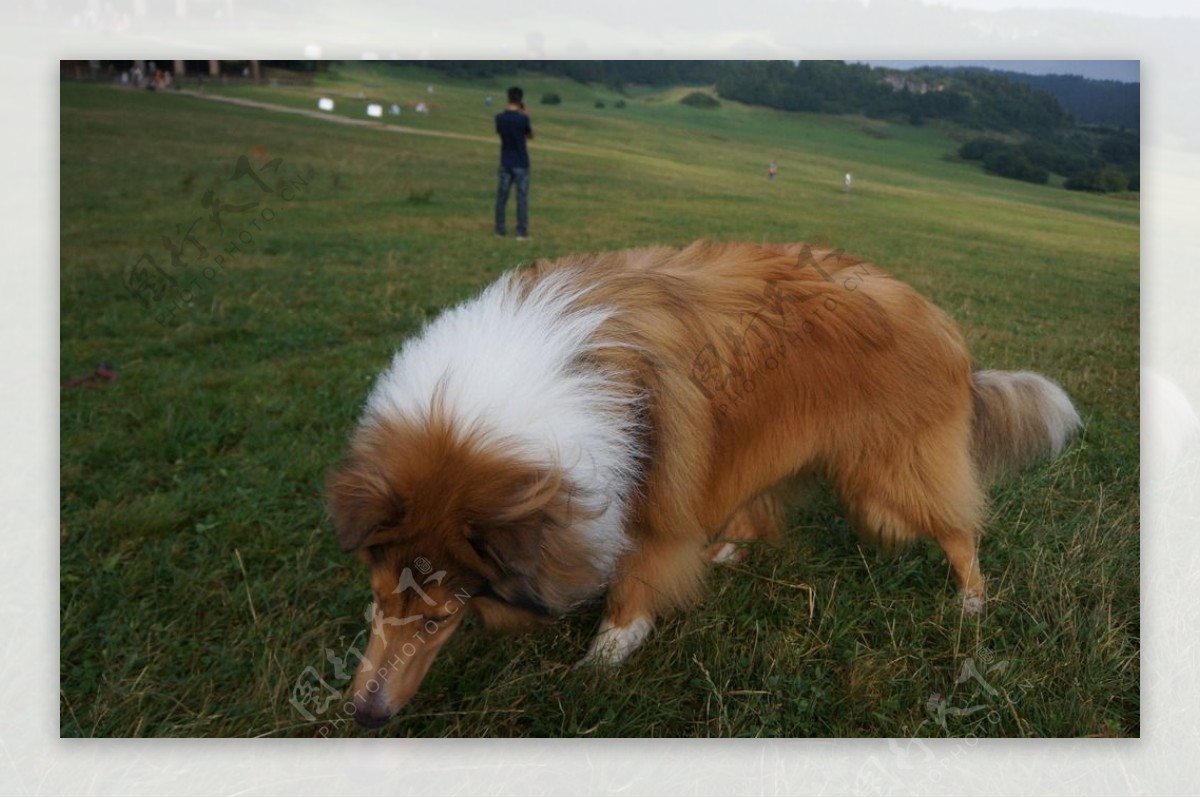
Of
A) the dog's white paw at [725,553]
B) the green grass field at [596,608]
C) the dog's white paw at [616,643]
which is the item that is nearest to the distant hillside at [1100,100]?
the green grass field at [596,608]

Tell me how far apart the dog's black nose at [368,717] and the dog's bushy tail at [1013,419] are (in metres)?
1.91

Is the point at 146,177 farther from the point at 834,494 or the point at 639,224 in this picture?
the point at 834,494

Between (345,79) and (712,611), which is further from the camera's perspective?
(345,79)

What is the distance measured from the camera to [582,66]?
2.71 m

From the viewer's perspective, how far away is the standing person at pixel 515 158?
3.21 meters

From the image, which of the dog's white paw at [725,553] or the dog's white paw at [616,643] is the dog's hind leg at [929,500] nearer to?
the dog's white paw at [725,553]

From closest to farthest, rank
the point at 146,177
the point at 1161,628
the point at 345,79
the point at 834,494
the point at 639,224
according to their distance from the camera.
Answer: the point at 1161,628 → the point at 834,494 → the point at 345,79 → the point at 146,177 → the point at 639,224

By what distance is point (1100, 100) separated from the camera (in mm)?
2533

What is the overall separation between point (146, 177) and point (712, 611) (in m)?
2.92

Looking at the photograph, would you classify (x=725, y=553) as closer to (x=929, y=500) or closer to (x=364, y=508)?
(x=929, y=500)

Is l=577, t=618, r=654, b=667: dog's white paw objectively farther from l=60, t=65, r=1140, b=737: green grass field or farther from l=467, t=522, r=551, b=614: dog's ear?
l=467, t=522, r=551, b=614: dog's ear

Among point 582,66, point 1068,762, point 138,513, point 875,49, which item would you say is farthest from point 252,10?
point 1068,762

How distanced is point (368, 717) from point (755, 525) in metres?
1.51

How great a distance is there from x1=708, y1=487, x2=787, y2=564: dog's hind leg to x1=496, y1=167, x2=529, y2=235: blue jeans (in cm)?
214
